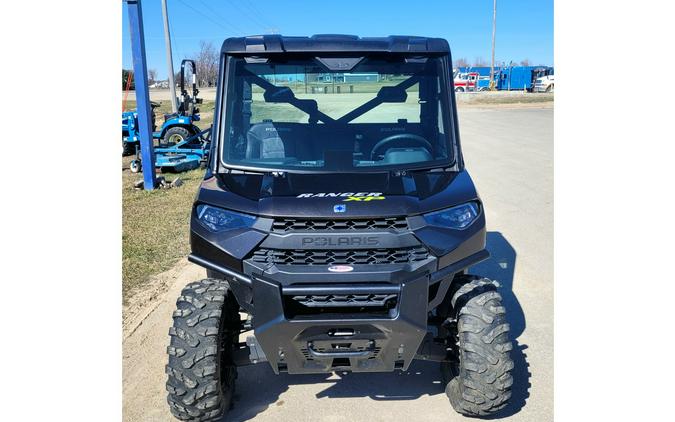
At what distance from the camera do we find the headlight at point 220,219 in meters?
3.21

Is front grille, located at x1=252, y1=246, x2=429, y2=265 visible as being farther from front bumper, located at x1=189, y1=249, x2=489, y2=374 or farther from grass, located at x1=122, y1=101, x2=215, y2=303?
grass, located at x1=122, y1=101, x2=215, y2=303

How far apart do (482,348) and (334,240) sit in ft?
3.51

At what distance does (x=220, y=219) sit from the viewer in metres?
3.29

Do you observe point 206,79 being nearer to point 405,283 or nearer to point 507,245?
point 507,245

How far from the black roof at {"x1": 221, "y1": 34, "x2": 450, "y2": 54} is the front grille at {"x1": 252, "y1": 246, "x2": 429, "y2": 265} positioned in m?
1.40

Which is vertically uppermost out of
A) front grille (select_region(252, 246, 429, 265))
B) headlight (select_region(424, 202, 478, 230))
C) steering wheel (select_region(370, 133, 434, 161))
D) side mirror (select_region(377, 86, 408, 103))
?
side mirror (select_region(377, 86, 408, 103))

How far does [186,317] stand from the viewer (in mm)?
3281

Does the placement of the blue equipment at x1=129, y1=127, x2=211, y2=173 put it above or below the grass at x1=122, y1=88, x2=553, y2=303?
above

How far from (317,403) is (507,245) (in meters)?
4.13

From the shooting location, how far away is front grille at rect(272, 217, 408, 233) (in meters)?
3.12

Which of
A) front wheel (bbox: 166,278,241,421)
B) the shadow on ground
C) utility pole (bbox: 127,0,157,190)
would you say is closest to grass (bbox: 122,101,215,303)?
utility pole (bbox: 127,0,157,190)

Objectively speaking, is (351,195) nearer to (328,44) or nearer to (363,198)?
(363,198)

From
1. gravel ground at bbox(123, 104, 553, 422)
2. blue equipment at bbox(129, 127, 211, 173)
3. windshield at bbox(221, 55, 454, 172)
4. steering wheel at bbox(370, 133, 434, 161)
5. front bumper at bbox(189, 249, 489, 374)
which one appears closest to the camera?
front bumper at bbox(189, 249, 489, 374)
